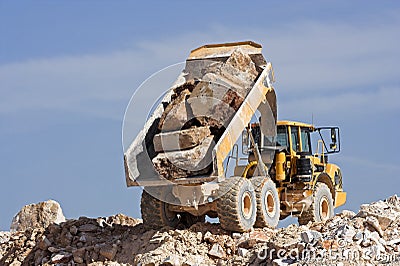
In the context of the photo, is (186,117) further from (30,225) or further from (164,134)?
(30,225)

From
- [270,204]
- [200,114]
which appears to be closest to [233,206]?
[270,204]

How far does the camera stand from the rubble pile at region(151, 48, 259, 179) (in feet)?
44.1

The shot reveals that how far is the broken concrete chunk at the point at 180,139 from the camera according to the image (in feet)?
44.6

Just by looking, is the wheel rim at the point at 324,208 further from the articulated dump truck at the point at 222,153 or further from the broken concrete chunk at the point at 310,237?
the broken concrete chunk at the point at 310,237

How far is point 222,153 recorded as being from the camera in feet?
43.6

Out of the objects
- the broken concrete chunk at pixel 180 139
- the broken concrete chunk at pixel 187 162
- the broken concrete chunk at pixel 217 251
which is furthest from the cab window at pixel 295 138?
the broken concrete chunk at pixel 217 251

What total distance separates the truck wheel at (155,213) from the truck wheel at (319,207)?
3.41 m

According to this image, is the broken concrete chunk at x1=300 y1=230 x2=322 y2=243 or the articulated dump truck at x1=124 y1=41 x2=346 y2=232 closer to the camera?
the broken concrete chunk at x1=300 y1=230 x2=322 y2=243

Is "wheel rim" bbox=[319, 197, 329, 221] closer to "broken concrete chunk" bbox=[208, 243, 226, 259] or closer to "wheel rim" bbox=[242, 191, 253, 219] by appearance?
"wheel rim" bbox=[242, 191, 253, 219]

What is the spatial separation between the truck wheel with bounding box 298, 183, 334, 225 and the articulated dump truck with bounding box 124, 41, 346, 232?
2 cm

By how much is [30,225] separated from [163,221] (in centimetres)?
525

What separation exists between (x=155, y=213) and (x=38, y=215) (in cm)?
516

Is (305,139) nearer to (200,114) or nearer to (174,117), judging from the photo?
(200,114)

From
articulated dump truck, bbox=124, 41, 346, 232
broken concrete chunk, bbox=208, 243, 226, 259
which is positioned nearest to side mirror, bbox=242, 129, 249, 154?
articulated dump truck, bbox=124, 41, 346, 232
